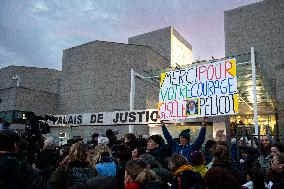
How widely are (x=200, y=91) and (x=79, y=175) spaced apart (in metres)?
7.08

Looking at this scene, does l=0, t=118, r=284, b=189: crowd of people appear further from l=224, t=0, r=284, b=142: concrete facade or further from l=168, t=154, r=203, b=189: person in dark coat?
l=224, t=0, r=284, b=142: concrete facade

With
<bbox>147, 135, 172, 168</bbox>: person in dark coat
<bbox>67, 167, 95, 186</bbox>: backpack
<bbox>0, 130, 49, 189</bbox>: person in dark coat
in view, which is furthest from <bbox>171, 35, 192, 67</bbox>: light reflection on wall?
<bbox>0, 130, 49, 189</bbox>: person in dark coat

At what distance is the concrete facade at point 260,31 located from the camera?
31.9 m

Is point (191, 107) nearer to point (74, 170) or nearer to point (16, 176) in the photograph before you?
point (74, 170)

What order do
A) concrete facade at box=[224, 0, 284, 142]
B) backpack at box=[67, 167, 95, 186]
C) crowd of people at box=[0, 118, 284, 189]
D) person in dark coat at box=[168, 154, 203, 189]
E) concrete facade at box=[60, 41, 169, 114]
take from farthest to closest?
1. concrete facade at box=[224, 0, 284, 142]
2. concrete facade at box=[60, 41, 169, 114]
3. person in dark coat at box=[168, 154, 203, 189]
4. backpack at box=[67, 167, 95, 186]
5. crowd of people at box=[0, 118, 284, 189]

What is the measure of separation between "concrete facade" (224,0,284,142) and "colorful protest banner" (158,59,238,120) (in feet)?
70.6

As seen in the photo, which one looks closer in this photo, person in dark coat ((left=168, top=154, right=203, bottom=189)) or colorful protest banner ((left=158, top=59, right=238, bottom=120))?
person in dark coat ((left=168, top=154, right=203, bottom=189))

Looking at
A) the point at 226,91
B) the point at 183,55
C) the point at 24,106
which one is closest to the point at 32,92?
the point at 24,106

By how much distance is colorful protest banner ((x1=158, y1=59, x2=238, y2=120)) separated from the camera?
9.64 m

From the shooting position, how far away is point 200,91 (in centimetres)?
1034

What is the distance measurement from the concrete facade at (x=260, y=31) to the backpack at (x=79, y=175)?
28.7 m

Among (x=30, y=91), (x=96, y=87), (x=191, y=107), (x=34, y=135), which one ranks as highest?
(x=96, y=87)

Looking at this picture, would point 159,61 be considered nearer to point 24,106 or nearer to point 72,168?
point 24,106

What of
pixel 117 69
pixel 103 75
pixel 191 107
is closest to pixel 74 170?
pixel 191 107
